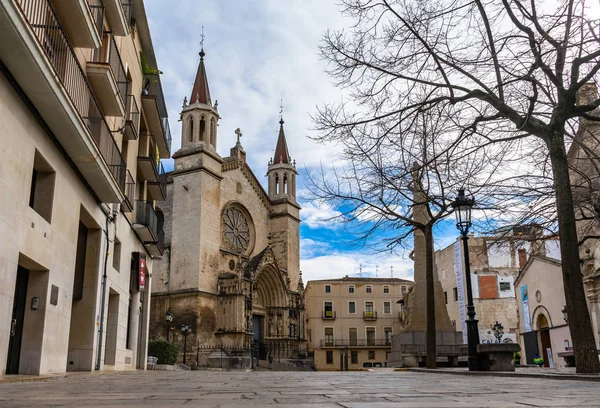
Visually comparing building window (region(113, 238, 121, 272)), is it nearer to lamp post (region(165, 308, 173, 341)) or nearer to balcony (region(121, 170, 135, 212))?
balcony (region(121, 170, 135, 212))

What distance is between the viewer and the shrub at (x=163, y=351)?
92.4 ft

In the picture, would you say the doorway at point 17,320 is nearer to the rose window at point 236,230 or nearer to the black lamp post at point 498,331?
the black lamp post at point 498,331

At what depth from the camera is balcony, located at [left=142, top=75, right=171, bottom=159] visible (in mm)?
20172

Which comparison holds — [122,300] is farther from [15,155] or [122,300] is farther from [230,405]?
[230,405]

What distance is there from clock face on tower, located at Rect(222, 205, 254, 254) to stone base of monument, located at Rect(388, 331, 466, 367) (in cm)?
2075

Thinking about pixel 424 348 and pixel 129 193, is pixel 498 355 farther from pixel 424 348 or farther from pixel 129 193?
pixel 129 193

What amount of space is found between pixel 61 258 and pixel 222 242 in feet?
86.6

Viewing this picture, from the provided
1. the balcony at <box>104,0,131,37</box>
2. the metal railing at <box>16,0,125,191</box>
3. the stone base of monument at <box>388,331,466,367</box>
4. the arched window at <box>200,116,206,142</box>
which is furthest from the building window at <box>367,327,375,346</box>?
the balcony at <box>104,0,131,37</box>

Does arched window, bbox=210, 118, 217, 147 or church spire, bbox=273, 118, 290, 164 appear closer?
arched window, bbox=210, 118, 217, 147

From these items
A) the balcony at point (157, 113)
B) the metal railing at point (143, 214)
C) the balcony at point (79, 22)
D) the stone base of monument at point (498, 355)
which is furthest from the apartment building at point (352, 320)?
the balcony at point (79, 22)

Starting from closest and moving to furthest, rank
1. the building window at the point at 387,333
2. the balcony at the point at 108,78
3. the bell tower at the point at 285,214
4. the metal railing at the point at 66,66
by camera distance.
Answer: the metal railing at the point at 66,66, the balcony at the point at 108,78, the bell tower at the point at 285,214, the building window at the point at 387,333

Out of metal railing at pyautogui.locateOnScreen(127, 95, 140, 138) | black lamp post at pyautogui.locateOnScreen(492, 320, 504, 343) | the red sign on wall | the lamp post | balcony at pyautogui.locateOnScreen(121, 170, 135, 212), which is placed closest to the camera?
balcony at pyautogui.locateOnScreen(121, 170, 135, 212)

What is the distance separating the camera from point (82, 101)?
1129 centimetres

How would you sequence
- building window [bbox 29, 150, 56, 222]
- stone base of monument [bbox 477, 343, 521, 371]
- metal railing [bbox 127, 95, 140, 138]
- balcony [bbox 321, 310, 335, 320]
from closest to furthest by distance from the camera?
building window [bbox 29, 150, 56, 222]
stone base of monument [bbox 477, 343, 521, 371]
metal railing [bbox 127, 95, 140, 138]
balcony [bbox 321, 310, 335, 320]
